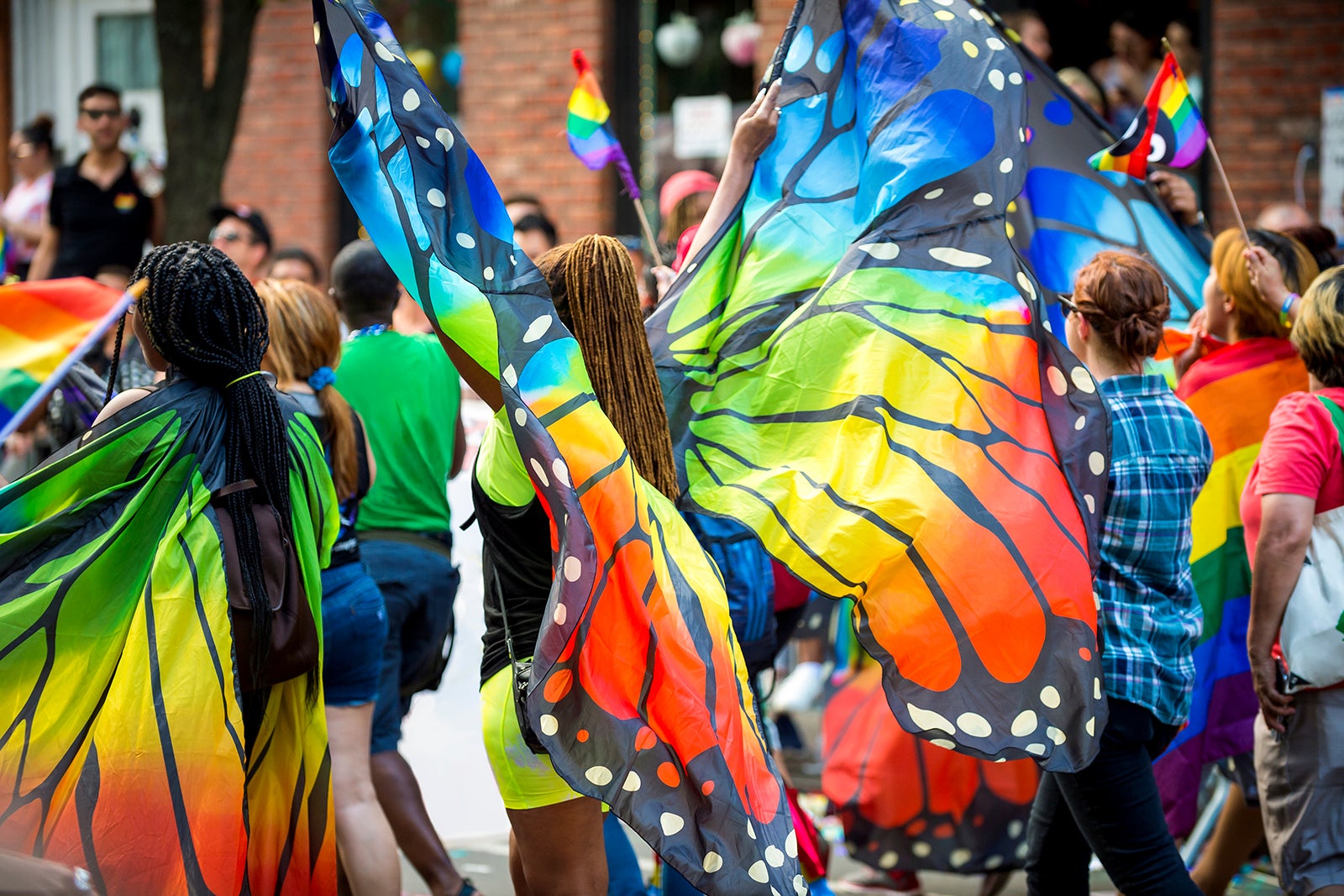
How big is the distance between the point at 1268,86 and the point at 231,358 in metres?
6.58

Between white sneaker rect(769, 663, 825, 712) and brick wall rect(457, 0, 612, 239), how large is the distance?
10.8 ft

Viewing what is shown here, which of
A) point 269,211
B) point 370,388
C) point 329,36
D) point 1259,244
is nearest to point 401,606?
point 370,388

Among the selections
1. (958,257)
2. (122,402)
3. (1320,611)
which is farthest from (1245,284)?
(122,402)

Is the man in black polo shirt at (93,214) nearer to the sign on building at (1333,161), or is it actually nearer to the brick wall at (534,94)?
the brick wall at (534,94)

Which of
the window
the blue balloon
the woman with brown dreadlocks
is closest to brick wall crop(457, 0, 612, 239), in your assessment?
the blue balloon

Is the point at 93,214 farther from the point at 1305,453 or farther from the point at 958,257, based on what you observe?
the point at 1305,453

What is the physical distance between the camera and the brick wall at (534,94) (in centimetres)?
938

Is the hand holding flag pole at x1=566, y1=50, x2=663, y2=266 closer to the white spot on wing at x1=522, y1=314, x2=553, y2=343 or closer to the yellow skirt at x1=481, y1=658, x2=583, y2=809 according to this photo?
the white spot on wing at x1=522, y1=314, x2=553, y2=343

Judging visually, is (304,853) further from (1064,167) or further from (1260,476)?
(1064,167)

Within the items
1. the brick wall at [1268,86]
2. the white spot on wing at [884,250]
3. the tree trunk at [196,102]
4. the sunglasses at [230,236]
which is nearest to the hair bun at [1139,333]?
the white spot on wing at [884,250]

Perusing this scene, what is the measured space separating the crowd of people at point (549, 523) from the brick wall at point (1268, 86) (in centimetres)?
319

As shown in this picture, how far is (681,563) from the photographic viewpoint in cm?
298

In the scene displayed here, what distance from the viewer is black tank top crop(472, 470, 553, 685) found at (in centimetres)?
300

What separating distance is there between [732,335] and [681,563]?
761 mm
